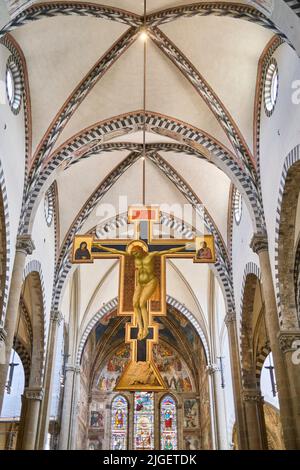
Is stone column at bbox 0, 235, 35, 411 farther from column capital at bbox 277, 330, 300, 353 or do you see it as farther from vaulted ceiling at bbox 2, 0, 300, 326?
column capital at bbox 277, 330, 300, 353

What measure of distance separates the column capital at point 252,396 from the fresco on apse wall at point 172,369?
12.5 m

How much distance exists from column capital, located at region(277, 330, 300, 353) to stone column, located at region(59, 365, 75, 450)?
41.7 ft

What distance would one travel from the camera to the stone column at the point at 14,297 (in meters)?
10.8

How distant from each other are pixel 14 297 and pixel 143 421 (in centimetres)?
1696

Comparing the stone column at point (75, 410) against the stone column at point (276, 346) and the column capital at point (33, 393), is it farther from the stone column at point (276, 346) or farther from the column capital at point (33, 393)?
the stone column at point (276, 346)

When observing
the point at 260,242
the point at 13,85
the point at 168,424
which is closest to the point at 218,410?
the point at 168,424

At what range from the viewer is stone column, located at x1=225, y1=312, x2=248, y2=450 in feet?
47.2

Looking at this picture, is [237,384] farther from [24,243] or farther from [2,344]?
[24,243]

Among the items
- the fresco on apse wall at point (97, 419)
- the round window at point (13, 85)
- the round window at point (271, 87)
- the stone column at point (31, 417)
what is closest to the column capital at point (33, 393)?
the stone column at point (31, 417)

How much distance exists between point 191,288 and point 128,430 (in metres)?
8.78

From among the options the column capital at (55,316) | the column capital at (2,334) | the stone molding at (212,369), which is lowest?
the column capital at (2,334)

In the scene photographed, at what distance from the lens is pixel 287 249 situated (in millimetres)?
11719

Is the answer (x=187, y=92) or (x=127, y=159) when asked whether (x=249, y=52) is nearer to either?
(x=187, y=92)

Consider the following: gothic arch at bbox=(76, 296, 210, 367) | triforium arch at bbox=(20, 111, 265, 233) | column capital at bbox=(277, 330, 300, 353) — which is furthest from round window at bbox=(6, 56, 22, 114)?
gothic arch at bbox=(76, 296, 210, 367)
